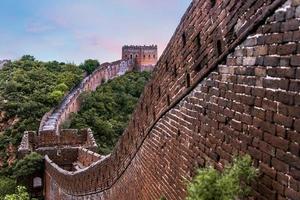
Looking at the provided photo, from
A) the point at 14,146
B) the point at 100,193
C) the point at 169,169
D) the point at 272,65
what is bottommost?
the point at 14,146

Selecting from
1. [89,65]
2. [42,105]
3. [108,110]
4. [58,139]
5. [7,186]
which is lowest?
[7,186]

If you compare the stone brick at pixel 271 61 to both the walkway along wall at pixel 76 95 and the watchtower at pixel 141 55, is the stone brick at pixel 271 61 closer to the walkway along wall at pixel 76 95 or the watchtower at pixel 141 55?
the walkway along wall at pixel 76 95

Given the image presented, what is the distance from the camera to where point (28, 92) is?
33812 mm

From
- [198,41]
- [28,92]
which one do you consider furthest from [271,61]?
[28,92]

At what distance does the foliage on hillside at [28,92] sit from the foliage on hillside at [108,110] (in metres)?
1.90

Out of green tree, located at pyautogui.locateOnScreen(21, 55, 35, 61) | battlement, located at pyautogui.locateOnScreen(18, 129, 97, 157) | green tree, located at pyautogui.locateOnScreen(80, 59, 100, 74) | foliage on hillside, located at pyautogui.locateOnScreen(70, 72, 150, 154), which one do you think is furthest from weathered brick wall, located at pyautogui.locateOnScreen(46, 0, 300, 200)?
green tree, located at pyautogui.locateOnScreen(80, 59, 100, 74)

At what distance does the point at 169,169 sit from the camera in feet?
23.1

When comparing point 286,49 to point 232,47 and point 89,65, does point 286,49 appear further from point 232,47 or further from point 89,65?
point 89,65

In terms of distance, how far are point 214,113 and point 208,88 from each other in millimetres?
357

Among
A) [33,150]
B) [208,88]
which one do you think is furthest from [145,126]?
[33,150]

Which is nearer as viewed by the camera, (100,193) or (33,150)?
(100,193)

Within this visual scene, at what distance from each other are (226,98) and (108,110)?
97.2ft

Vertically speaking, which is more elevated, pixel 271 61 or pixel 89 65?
pixel 271 61

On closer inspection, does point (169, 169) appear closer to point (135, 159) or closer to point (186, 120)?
point (186, 120)
